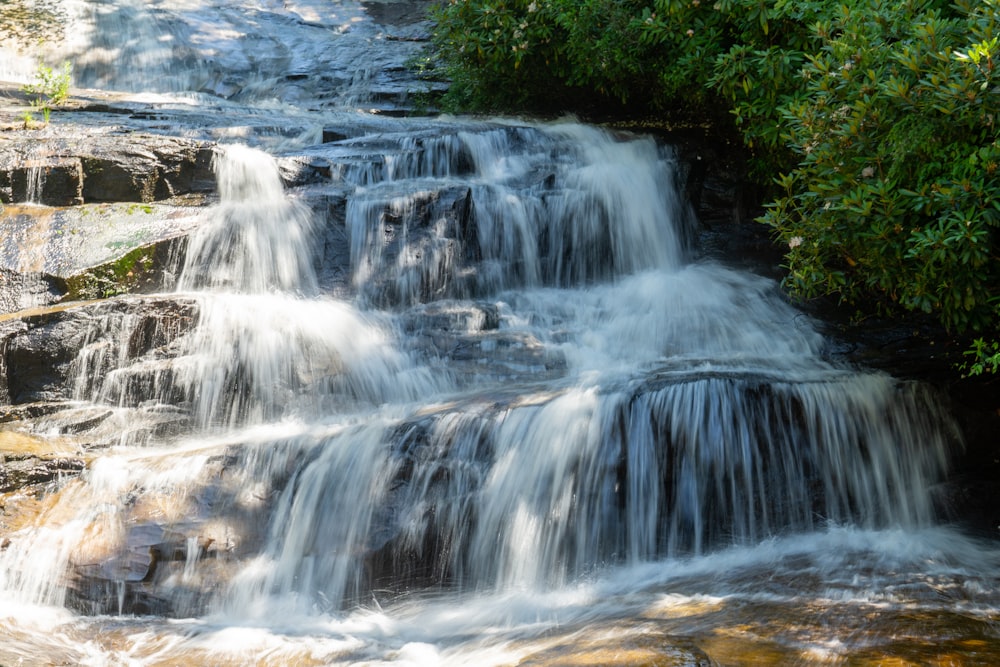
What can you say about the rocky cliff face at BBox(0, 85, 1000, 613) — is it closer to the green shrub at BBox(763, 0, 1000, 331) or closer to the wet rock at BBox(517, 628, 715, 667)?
the green shrub at BBox(763, 0, 1000, 331)

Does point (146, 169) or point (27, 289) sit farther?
point (146, 169)

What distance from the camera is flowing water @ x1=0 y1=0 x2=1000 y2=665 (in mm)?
3945

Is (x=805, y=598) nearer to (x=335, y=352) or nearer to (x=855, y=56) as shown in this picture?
(x=855, y=56)

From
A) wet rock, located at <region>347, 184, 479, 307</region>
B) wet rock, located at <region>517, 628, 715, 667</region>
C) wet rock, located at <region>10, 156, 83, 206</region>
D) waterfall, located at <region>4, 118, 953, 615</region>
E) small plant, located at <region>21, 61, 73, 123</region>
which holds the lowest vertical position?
wet rock, located at <region>517, 628, 715, 667</region>

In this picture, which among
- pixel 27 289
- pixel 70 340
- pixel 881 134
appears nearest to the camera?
pixel 881 134

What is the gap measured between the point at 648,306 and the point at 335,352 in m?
2.61

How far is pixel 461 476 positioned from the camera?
482 cm

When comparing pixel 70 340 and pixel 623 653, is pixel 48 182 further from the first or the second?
pixel 623 653

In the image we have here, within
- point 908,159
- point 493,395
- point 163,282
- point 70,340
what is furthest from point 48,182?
point 908,159

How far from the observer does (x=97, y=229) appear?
6754 mm

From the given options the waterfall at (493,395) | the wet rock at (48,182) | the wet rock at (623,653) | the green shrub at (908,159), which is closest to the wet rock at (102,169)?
the wet rock at (48,182)

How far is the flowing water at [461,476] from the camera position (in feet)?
12.9

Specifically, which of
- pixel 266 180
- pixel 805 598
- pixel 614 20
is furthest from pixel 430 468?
pixel 614 20

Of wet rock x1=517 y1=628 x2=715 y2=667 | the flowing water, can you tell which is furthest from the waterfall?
wet rock x1=517 y1=628 x2=715 y2=667
